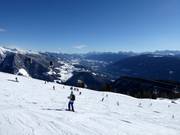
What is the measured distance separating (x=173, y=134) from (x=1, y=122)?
15.5 m

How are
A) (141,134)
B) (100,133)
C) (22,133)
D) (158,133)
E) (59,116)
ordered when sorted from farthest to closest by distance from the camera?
(59,116) → (158,133) → (141,134) → (100,133) → (22,133)

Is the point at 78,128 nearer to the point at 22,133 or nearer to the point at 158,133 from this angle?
the point at 22,133

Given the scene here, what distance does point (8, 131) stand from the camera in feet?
60.4

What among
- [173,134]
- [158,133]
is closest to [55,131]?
[158,133]

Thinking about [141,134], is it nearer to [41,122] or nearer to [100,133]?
[100,133]

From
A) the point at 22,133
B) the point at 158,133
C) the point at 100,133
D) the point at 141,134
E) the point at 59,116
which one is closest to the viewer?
the point at 22,133

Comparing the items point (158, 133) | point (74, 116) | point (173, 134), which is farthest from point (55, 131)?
point (173, 134)

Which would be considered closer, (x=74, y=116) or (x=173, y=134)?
(x=173, y=134)

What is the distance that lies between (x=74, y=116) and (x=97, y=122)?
2.80m

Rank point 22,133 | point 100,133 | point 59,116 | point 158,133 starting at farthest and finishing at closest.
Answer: point 59,116 < point 158,133 < point 100,133 < point 22,133

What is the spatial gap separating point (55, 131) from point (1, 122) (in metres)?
4.83

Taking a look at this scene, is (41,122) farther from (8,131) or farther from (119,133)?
(119,133)

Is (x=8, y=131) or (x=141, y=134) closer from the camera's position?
(x=8, y=131)

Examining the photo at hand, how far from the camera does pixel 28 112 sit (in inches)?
1004
